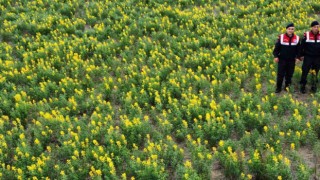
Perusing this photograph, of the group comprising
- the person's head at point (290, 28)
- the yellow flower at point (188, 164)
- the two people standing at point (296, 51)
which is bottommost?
the yellow flower at point (188, 164)

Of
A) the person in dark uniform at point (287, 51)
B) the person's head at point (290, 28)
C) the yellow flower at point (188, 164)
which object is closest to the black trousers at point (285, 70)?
the person in dark uniform at point (287, 51)

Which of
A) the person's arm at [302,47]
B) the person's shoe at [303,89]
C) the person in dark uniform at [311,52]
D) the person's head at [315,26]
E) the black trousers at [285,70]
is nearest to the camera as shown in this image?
the person's head at [315,26]

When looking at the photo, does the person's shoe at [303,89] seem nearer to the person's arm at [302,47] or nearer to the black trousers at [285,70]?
the black trousers at [285,70]

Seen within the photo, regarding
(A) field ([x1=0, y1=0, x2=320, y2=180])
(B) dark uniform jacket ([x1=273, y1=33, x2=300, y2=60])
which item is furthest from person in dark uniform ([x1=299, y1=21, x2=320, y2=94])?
(A) field ([x1=0, y1=0, x2=320, y2=180])

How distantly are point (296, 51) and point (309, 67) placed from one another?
566mm

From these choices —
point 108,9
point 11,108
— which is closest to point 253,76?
point 11,108

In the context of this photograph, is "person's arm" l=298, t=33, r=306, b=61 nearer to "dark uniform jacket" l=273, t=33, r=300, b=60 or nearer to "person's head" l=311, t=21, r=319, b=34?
"dark uniform jacket" l=273, t=33, r=300, b=60

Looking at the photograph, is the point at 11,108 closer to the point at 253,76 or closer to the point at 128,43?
the point at 128,43

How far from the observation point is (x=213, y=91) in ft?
29.1

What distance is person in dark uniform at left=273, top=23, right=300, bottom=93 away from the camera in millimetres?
7875

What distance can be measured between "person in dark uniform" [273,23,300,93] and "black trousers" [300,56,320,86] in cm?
25

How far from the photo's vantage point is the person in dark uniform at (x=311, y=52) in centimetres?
780

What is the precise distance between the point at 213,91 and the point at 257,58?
2.08 meters

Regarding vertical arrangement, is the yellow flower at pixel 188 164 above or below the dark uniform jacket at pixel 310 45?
below
